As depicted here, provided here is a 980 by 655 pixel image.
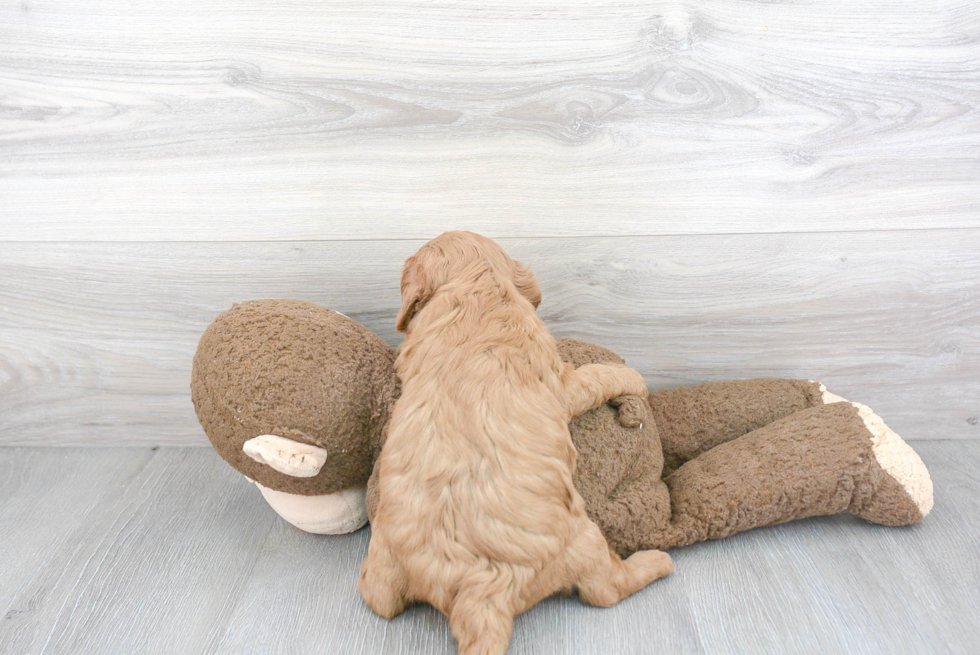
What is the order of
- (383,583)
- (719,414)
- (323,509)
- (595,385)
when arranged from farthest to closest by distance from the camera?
(719,414), (323,509), (595,385), (383,583)

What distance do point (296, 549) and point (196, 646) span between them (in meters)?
0.26

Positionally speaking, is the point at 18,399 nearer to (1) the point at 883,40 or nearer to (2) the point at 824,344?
(2) the point at 824,344

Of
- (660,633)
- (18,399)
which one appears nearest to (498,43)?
(660,633)

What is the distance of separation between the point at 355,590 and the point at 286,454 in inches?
10.9

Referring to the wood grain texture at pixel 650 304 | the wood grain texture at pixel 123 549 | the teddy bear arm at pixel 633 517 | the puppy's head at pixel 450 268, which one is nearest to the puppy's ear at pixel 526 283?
the puppy's head at pixel 450 268

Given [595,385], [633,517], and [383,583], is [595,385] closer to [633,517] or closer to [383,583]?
[633,517]

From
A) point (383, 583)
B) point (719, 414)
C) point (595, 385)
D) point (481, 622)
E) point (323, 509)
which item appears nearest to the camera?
point (481, 622)

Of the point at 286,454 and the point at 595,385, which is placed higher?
the point at 595,385

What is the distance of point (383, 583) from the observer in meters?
1.03

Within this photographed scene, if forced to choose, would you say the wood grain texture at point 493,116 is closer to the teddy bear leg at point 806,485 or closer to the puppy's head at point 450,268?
the puppy's head at point 450,268

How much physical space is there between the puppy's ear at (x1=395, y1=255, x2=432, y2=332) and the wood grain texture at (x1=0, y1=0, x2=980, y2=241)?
29cm

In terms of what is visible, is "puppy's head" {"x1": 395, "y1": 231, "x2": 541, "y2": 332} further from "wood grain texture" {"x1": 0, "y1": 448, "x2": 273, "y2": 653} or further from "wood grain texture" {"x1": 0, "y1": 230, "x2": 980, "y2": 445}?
"wood grain texture" {"x1": 0, "y1": 448, "x2": 273, "y2": 653}

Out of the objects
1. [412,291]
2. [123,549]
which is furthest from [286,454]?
[123,549]

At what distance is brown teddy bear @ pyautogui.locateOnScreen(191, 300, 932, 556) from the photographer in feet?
3.69
